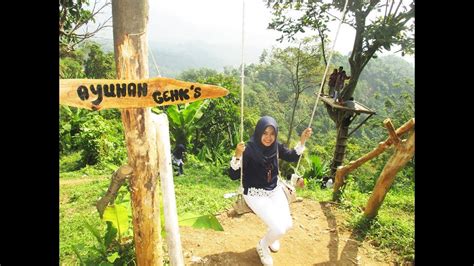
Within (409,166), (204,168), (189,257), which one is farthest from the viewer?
(409,166)

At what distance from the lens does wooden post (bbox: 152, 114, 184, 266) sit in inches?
97.5

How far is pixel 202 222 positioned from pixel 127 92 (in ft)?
4.43

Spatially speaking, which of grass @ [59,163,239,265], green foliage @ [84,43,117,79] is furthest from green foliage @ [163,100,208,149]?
green foliage @ [84,43,117,79]

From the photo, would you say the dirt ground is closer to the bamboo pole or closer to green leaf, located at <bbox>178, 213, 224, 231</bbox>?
green leaf, located at <bbox>178, 213, 224, 231</bbox>

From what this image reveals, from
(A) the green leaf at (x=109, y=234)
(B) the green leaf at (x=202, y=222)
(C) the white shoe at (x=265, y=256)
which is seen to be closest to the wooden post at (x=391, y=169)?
(C) the white shoe at (x=265, y=256)

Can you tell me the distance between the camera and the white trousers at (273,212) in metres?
3.02

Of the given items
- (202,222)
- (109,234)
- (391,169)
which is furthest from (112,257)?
(391,169)

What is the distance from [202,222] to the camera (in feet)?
9.66

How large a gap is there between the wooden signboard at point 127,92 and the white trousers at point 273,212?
1.24m

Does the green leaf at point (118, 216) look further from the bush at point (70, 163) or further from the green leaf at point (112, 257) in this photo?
the bush at point (70, 163)
